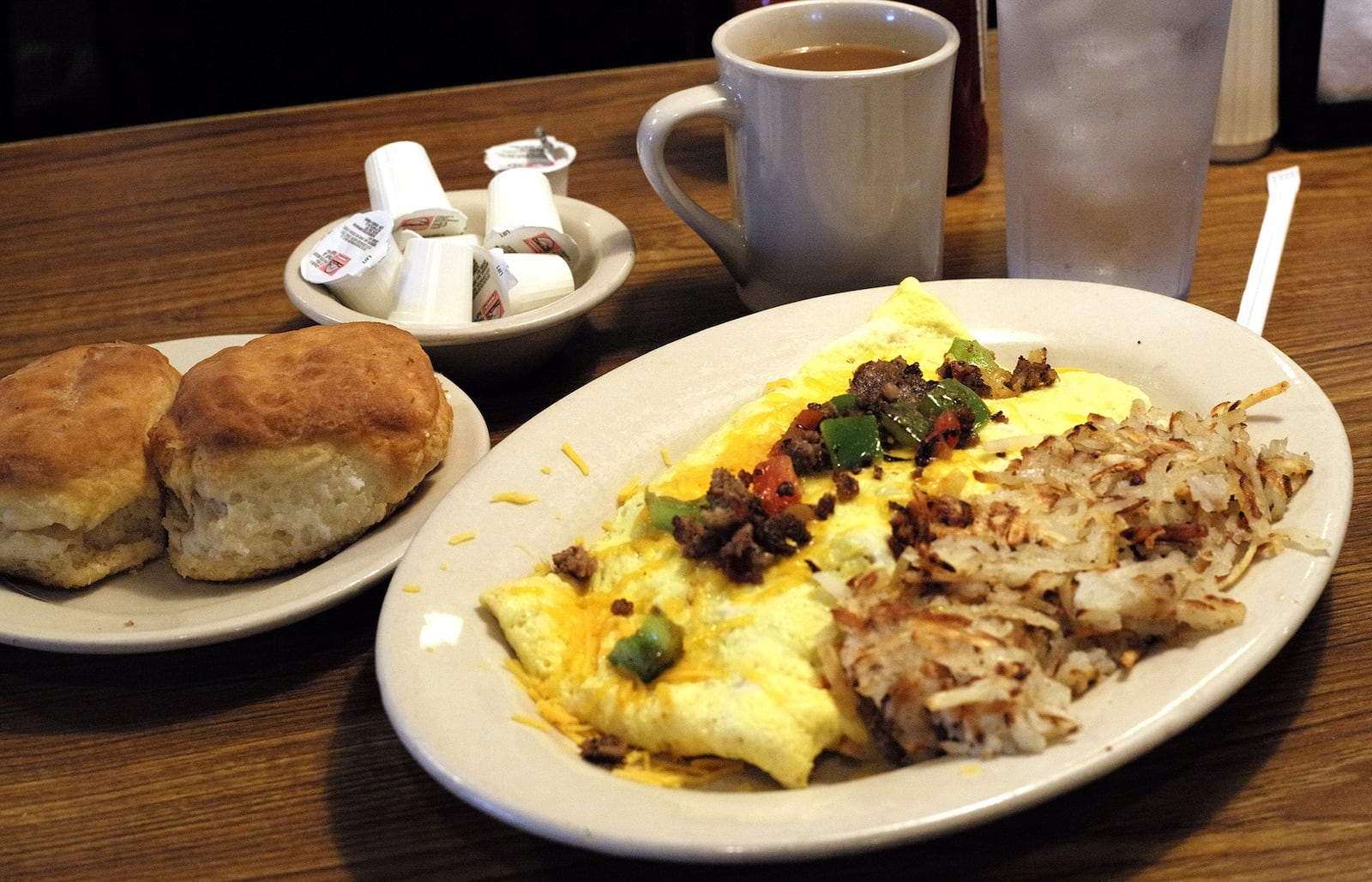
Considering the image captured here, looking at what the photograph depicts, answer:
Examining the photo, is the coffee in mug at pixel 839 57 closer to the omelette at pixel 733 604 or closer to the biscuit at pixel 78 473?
the omelette at pixel 733 604

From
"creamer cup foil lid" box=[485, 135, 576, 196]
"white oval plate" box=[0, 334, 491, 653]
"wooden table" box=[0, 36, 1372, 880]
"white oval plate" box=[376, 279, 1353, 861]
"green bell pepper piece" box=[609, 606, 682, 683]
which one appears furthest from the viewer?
"creamer cup foil lid" box=[485, 135, 576, 196]

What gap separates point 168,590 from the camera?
151cm

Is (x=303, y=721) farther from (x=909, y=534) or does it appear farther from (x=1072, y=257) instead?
(x=1072, y=257)

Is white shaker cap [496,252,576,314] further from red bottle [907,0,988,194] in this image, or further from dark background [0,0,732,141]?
dark background [0,0,732,141]

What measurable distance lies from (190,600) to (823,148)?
1.12 meters

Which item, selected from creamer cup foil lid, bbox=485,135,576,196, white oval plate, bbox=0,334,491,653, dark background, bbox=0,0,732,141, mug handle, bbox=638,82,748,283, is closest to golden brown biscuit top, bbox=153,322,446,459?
white oval plate, bbox=0,334,491,653

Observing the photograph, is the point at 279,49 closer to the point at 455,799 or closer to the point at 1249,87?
the point at 1249,87

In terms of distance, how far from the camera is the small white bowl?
181cm

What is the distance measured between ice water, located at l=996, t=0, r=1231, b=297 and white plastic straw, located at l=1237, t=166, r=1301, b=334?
0.12m

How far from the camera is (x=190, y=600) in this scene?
1489mm

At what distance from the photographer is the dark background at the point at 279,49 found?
4.64 m

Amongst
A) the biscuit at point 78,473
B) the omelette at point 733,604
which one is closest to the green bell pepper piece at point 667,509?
the omelette at point 733,604

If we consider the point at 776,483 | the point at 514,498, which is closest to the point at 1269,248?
the point at 776,483

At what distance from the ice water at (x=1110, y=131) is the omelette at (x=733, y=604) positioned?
468mm
